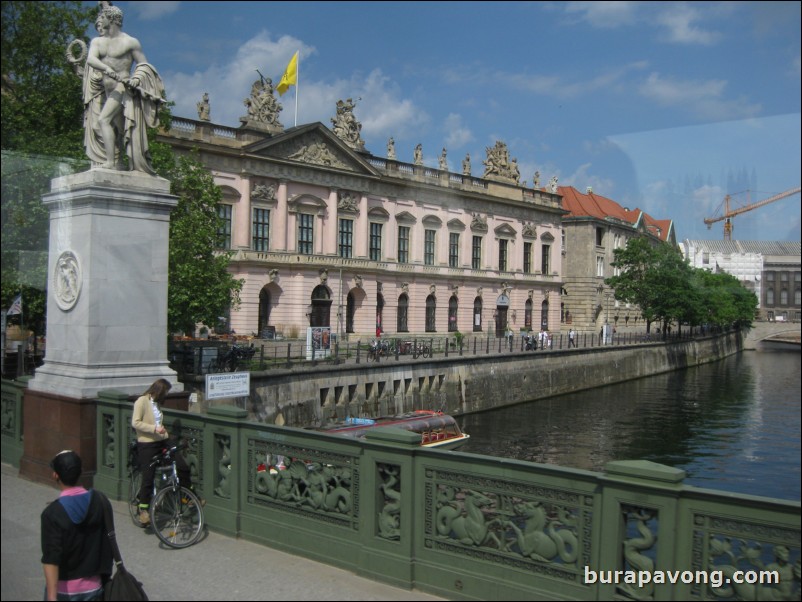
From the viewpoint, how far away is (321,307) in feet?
153

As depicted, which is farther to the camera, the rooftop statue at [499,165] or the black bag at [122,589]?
the rooftop statue at [499,165]

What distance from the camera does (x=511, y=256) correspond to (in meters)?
61.2

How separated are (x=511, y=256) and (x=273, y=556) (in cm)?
5540

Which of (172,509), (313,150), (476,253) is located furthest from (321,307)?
(172,509)

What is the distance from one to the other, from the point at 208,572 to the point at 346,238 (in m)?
42.9

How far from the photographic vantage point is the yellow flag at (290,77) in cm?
4444

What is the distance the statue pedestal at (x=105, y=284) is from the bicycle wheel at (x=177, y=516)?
235cm

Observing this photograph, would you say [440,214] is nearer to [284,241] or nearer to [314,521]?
[284,241]

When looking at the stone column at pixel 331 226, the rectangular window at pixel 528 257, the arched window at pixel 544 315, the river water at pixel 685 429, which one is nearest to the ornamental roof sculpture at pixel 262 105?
the stone column at pixel 331 226

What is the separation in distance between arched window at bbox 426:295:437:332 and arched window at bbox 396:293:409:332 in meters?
2.08

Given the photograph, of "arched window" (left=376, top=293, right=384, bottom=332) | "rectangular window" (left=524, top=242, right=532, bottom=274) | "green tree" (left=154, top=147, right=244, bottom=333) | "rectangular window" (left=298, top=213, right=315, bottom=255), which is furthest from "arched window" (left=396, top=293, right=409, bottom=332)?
"green tree" (left=154, top=147, right=244, bottom=333)

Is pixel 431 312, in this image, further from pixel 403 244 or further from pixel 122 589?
pixel 122 589

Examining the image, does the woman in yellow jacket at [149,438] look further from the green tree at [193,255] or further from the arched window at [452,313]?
the arched window at [452,313]

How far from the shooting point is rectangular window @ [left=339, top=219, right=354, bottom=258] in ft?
160
